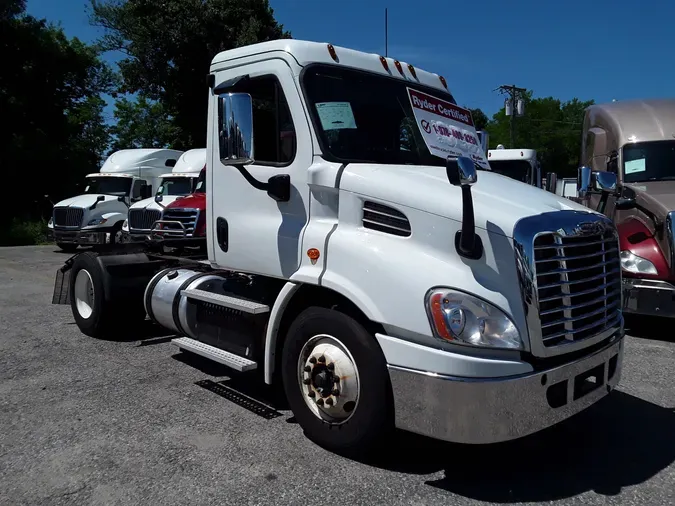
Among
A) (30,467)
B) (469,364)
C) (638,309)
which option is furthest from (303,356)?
(638,309)

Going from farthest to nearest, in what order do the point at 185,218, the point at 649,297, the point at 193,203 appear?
the point at 193,203
the point at 185,218
the point at 649,297

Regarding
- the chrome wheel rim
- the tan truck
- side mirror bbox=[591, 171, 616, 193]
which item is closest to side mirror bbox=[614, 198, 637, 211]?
the tan truck

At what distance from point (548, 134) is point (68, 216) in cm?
5499

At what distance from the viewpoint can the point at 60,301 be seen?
752 centimetres

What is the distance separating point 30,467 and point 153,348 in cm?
289

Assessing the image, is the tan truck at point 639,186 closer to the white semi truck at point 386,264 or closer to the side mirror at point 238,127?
the white semi truck at point 386,264

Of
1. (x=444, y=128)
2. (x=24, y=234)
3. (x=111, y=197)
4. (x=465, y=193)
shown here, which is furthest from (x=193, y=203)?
(x=24, y=234)

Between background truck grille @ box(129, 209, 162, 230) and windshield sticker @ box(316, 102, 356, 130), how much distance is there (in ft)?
30.8

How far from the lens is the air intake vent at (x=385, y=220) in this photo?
3715mm

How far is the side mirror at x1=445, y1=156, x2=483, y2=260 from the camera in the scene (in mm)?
3317

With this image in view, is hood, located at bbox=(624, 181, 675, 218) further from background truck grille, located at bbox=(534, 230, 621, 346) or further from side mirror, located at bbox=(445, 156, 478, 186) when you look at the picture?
side mirror, located at bbox=(445, 156, 478, 186)

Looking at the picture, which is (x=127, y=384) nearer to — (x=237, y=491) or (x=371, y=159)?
(x=237, y=491)

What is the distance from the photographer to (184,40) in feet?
88.0

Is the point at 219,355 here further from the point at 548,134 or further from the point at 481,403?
the point at 548,134
